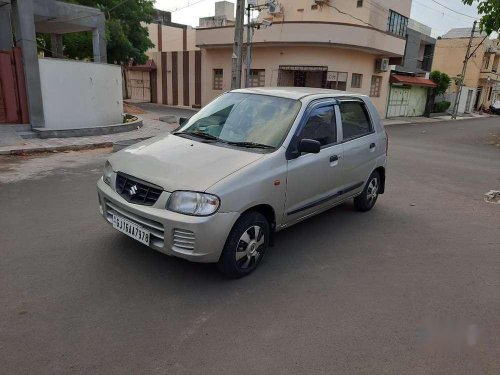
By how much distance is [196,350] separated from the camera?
106 inches

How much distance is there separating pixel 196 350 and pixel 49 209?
3596 mm

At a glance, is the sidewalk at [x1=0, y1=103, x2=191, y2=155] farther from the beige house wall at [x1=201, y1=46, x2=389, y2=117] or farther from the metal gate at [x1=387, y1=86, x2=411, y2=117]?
the metal gate at [x1=387, y1=86, x2=411, y2=117]

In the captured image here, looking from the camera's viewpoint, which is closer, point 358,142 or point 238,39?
point 358,142

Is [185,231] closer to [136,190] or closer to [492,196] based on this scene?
[136,190]

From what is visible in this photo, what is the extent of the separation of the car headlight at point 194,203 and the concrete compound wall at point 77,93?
953 centimetres

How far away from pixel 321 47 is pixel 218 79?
825cm

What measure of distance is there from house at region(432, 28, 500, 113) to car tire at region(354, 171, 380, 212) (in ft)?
133

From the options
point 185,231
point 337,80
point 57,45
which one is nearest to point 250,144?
point 185,231

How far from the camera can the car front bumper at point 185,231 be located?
3.17 meters

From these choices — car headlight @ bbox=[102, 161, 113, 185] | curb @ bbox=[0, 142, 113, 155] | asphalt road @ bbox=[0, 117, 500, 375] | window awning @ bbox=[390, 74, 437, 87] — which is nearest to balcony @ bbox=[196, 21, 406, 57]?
window awning @ bbox=[390, 74, 437, 87]

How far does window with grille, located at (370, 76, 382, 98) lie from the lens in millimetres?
25962

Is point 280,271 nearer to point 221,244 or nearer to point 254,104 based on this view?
point 221,244

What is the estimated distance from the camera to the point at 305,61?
2266cm

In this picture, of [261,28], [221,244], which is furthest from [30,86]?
[261,28]
